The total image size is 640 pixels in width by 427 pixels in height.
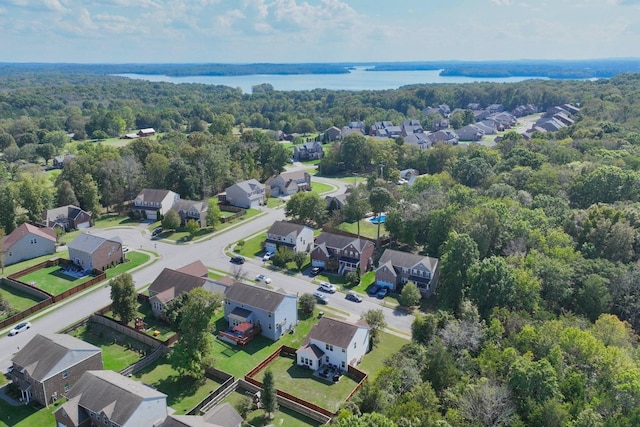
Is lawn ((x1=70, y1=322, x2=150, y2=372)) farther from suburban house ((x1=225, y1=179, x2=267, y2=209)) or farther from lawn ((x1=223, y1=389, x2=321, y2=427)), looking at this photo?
suburban house ((x1=225, y1=179, x2=267, y2=209))

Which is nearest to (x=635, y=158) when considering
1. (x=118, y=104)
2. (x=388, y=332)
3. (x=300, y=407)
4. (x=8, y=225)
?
(x=388, y=332)

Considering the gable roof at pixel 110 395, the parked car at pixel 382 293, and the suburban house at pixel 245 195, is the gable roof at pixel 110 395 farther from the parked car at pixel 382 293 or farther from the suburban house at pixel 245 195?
the suburban house at pixel 245 195

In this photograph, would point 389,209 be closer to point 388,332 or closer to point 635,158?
point 388,332

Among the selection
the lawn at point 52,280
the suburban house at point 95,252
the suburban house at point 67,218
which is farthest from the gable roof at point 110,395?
the suburban house at point 67,218

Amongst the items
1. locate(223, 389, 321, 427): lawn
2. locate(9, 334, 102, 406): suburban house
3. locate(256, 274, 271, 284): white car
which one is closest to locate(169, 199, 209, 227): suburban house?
locate(256, 274, 271, 284): white car

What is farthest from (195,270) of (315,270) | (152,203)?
(152,203)

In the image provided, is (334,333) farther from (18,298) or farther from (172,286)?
(18,298)

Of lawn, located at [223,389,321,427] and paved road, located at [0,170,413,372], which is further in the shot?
paved road, located at [0,170,413,372]
